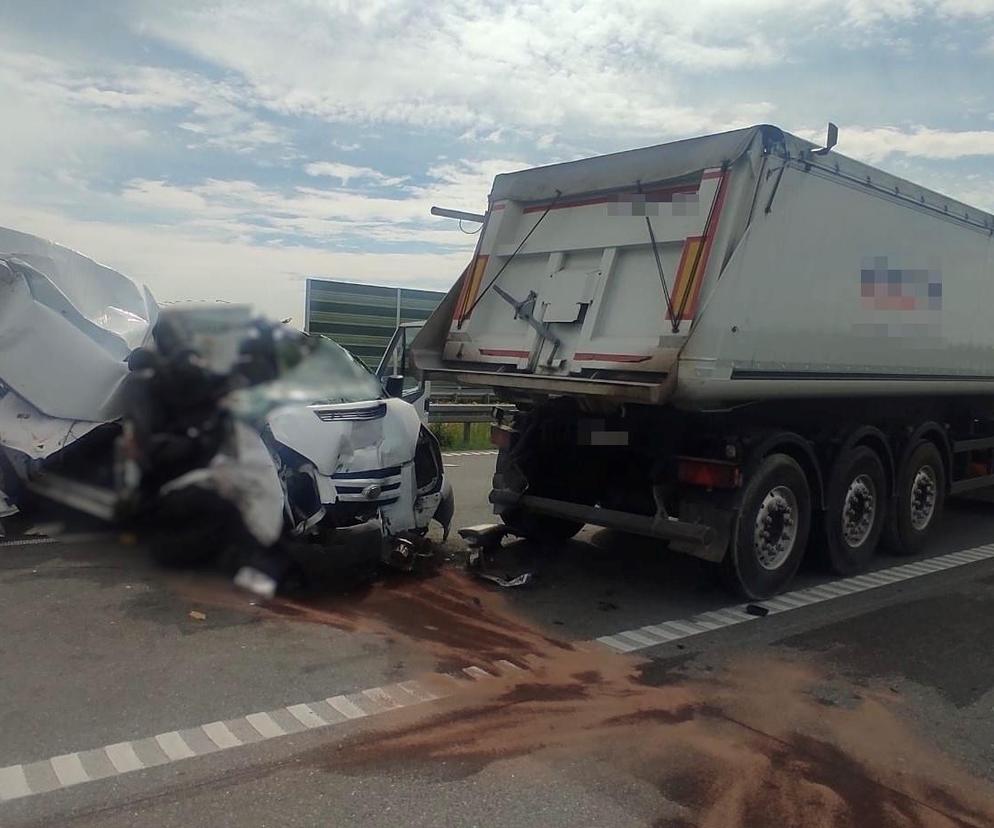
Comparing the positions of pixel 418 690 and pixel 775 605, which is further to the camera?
pixel 775 605

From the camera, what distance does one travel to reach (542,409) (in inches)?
274

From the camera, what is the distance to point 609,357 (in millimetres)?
6020

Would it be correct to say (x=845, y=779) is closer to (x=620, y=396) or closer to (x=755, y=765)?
(x=755, y=765)

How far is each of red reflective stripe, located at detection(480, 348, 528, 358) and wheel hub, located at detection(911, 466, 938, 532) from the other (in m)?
3.97

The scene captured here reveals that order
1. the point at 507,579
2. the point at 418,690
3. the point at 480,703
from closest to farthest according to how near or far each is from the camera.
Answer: the point at 480,703 < the point at 418,690 < the point at 507,579

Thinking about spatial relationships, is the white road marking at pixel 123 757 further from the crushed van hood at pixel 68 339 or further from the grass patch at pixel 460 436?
the grass patch at pixel 460 436

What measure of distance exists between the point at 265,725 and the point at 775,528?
12.8 feet

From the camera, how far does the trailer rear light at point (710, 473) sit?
19.7 feet

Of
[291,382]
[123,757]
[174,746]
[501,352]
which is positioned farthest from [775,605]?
[291,382]

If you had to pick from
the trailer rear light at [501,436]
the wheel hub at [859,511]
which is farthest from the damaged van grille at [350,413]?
the wheel hub at [859,511]

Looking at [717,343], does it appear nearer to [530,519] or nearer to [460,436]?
[530,519]

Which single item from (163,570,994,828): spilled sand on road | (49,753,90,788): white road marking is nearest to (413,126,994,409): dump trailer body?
(163,570,994,828): spilled sand on road

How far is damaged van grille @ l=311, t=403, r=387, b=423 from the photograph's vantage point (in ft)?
11.2

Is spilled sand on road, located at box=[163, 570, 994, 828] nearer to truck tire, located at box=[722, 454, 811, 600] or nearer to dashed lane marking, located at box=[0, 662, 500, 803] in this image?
dashed lane marking, located at box=[0, 662, 500, 803]
